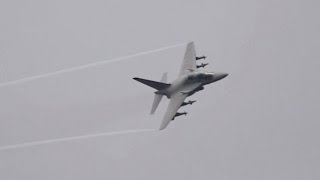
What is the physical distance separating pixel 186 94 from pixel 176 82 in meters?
2.30

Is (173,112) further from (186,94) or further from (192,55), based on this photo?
(192,55)

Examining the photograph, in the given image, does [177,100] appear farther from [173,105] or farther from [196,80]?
[196,80]

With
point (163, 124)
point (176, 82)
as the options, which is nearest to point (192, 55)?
point (176, 82)

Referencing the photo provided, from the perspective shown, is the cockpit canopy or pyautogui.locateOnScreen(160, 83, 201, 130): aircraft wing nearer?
pyautogui.locateOnScreen(160, 83, 201, 130): aircraft wing

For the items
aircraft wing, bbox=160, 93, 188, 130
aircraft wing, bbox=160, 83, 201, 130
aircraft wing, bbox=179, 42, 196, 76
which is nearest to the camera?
aircraft wing, bbox=160, 93, 188, 130

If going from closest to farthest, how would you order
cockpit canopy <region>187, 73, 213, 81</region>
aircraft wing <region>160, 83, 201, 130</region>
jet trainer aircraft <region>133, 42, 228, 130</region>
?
aircraft wing <region>160, 83, 201, 130</region>
jet trainer aircraft <region>133, 42, 228, 130</region>
cockpit canopy <region>187, 73, 213, 81</region>

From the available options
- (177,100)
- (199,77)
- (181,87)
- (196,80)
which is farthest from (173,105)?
(199,77)

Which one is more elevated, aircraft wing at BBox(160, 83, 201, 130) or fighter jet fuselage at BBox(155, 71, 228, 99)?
fighter jet fuselage at BBox(155, 71, 228, 99)

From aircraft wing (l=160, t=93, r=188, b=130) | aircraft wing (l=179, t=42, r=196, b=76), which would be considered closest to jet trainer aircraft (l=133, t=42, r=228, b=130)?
aircraft wing (l=160, t=93, r=188, b=130)

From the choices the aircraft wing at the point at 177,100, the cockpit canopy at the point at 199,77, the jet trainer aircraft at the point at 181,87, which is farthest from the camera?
the cockpit canopy at the point at 199,77

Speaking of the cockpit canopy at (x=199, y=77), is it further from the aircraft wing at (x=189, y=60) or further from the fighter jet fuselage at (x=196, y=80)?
the aircraft wing at (x=189, y=60)

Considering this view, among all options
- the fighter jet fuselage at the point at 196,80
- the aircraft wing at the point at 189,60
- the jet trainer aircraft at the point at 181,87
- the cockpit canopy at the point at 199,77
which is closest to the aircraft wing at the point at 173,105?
the jet trainer aircraft at the point at 181,87

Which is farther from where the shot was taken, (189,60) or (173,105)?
(189,60)

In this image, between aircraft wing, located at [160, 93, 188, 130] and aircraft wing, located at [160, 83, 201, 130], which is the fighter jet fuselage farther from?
aircraft wing, located at [160, 93, 188, 130]
